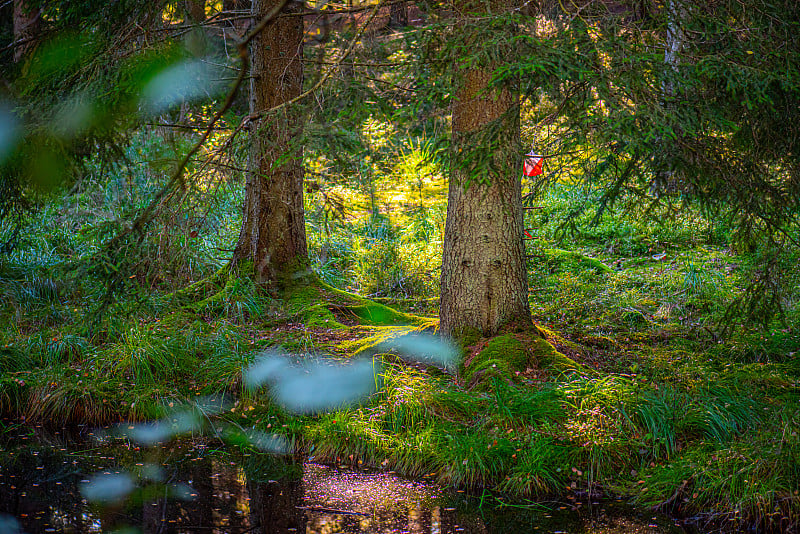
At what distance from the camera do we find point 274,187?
764 centimetres

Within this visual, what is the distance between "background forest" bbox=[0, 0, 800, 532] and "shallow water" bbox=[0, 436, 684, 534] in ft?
0.81

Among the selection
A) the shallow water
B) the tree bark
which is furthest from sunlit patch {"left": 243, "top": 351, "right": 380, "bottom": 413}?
the tree bark

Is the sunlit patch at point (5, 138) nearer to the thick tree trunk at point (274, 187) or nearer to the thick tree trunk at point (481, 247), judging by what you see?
the thick tree trunk at point (481, 247)

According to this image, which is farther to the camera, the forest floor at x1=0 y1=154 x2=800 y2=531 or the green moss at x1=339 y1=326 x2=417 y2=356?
the green moss at x1=339 y1=326 x2=417 y2=356

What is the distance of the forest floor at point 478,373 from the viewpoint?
4645 mm

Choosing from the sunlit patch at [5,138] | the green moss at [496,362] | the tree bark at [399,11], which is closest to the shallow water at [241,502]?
the green moss at [496,362]

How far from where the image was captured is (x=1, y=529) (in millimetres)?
4098

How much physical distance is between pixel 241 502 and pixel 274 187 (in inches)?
153

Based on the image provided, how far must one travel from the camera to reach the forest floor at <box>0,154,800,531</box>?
4.64 meters

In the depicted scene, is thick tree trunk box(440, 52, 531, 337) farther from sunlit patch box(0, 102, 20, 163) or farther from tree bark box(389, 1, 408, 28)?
sunlit patch box(0, 102, 20, 163)

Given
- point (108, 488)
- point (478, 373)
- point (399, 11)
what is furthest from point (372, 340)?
point (399, 11)

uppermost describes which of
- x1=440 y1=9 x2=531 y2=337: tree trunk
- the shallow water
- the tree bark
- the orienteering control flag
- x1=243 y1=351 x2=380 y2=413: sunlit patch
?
the tree bark

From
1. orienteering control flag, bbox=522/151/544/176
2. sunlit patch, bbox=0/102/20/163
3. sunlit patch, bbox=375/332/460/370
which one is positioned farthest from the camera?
sunlit patch, bbox=375/332/460/370

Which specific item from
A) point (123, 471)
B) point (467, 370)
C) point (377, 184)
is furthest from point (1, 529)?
point (377, 184)
